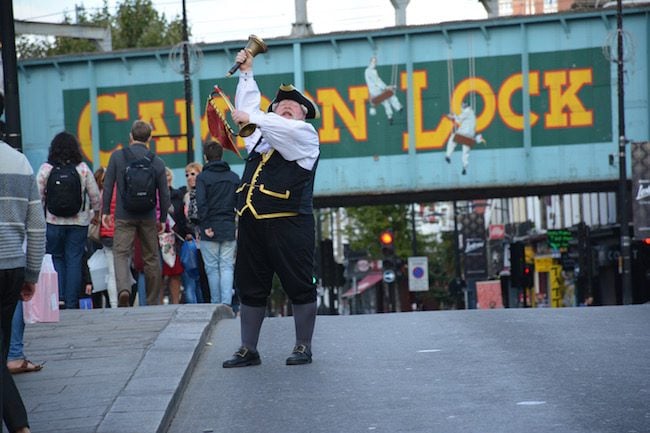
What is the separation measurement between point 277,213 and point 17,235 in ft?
9.09

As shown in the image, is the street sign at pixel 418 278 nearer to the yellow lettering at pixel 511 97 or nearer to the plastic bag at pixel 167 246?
the yellow lettering at pixel 511 97

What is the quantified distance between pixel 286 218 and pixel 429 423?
2.50m

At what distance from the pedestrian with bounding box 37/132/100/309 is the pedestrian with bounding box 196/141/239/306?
1.39m

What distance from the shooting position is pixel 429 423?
7496 millimetres

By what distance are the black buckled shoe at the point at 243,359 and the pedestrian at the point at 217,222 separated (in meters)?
5.68

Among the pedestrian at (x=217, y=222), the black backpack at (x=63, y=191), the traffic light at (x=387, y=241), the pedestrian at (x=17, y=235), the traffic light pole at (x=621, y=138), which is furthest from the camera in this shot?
the traffic light at (x=387, y=241)

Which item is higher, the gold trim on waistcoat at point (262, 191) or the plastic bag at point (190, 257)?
the gold trim on waistcoat at point (262, 191)

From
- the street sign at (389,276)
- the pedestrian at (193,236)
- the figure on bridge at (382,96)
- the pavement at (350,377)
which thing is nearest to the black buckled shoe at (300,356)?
the pavement at (350,377)

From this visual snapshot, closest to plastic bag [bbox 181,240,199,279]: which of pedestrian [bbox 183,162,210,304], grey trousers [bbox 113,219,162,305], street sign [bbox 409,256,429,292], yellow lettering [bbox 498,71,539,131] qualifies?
pedestrian [bbox 183,162,210,304]

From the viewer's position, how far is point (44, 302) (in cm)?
930

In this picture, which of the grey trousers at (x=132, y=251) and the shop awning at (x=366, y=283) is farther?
the shop awning at (x=366, y=283)

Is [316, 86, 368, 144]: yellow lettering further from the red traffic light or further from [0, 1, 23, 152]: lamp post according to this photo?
[0, 1, 23, 152]: lamp post

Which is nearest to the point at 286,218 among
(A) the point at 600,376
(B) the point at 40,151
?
(A) the point at 600,376

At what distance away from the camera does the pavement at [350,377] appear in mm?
7578
